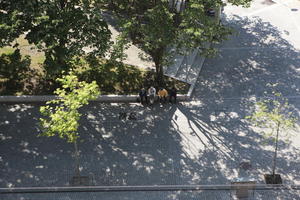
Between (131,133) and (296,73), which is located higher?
(296,73)

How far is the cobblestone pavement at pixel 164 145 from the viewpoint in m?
19.9

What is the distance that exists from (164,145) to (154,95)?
3.53m

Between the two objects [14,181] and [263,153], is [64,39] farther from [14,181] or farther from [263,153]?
[263,153]

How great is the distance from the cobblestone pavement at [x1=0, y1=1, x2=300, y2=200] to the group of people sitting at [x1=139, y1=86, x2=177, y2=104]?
1.37 feet

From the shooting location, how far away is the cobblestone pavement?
65.3 feet

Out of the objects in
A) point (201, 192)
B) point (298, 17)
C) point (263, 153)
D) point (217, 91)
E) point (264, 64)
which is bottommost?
point (201, 192)

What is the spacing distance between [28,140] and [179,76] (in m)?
9.95

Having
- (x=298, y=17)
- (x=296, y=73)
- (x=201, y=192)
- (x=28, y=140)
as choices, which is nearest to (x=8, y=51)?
(x=28, y=140)

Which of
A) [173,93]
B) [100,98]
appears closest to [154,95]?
[173,93]

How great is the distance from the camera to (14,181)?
773 inches

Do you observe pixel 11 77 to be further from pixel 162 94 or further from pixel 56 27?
pixel 162 94

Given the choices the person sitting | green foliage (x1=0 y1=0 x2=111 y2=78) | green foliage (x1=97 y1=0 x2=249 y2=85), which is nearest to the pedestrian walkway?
the person sitting

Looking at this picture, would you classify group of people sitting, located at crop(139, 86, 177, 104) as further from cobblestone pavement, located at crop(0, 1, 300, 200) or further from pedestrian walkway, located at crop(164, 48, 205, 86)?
pedestrian walkway, located at crop(164, 48, 205, 86)

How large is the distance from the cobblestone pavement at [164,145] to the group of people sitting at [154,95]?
1.37 ft
